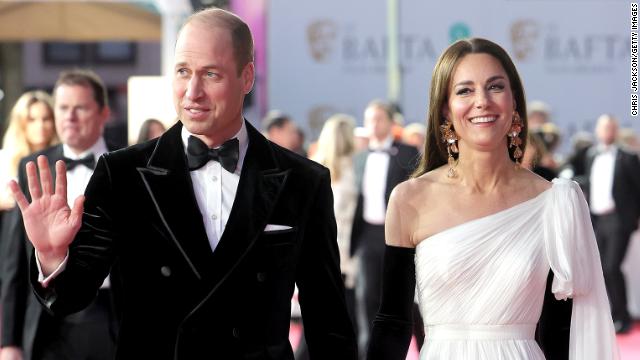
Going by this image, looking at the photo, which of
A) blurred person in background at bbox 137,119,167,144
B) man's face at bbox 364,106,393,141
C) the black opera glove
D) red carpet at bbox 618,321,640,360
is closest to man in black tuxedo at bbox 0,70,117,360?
blurred person in background at bbox 137,119,167,144

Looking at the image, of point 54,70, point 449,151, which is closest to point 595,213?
point 449,151

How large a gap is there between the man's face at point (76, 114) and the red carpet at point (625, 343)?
18.5 feet

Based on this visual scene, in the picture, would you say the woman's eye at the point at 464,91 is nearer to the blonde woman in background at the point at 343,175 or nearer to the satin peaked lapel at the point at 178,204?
the satin peaked lapel at the point at 178,204

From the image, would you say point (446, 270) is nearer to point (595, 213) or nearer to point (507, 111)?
point (507, 111)

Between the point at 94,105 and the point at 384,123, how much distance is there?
5.24 metres

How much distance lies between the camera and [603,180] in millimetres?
14203

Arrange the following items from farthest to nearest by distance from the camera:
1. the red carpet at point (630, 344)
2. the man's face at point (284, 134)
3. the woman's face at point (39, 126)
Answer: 1. the man's face at point (284, 134)
2. the red carpet at point (630, 344)
3. the woman's face at point (39, 126)

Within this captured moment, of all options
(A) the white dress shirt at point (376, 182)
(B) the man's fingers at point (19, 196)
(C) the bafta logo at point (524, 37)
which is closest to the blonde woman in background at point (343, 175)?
(A) the white dress shirt at point (376, 182)

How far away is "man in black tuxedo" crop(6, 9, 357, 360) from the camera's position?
372 centimetres

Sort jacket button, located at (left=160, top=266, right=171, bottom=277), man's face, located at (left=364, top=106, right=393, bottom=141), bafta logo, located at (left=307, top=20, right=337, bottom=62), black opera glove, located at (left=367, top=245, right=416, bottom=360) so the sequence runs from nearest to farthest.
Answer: jacket button, located at (left=160, top=266, right=171, bottom=277)
black opera glove, located at (left=367, top=245, right=416, bottom=360)
man's face, located at (left=364, top=106, right=393, bottom=141)
bafta logo, located at (left=307, top=20, right=337, bottom=62)

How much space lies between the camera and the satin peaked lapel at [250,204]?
148 inches

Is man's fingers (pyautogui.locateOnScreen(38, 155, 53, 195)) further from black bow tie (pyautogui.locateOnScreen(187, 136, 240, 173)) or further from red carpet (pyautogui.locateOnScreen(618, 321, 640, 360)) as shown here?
red carpet (pyautogui.locateOnScreen(618, 321, 640, 360))

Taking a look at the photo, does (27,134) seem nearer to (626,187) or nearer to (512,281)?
(512,281)

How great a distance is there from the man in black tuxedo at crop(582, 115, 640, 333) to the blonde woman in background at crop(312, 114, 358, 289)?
13.7 ft
